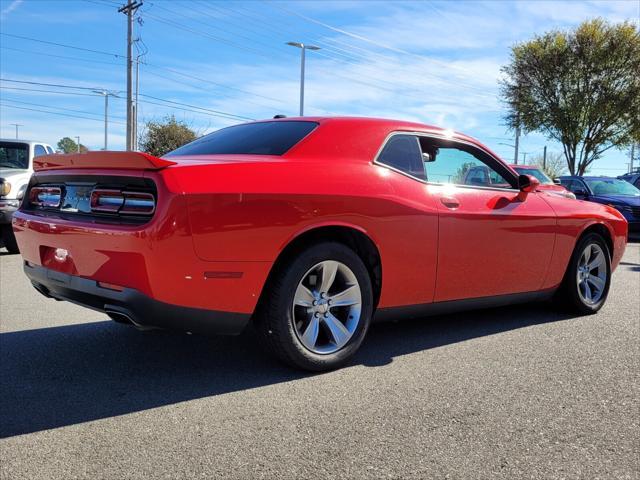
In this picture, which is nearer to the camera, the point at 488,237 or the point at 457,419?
the point at 457,419

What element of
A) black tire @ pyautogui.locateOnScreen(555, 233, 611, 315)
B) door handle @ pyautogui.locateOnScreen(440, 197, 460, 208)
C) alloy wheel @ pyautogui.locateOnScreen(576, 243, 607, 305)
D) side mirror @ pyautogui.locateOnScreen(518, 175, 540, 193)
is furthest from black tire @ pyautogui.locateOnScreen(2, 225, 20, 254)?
alloy wheel @ pyautogui.locateOnScreen(576, 243, 607, 305)

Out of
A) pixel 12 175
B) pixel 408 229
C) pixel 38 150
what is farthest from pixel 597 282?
pixel 38 150

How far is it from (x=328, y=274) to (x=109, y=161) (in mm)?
1336

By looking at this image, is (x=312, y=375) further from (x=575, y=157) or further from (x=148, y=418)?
(x=575, y=157)

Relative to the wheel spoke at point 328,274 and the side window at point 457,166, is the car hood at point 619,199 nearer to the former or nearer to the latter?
the side window at point 457,166

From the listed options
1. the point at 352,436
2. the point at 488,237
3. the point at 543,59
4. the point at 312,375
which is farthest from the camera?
the point at 543,59

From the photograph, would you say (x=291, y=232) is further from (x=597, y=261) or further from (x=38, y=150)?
(x=38, y=150)

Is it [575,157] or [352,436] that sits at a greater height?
[575,157]

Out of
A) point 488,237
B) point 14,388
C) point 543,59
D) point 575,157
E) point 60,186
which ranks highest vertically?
point 543,59

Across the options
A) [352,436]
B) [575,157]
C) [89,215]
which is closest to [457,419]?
[352,436]

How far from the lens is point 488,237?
413cm

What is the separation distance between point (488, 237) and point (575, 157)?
28279 millimetres

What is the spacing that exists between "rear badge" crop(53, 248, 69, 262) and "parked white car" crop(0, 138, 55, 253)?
4.62 m

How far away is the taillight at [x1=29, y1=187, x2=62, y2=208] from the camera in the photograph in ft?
11.3
